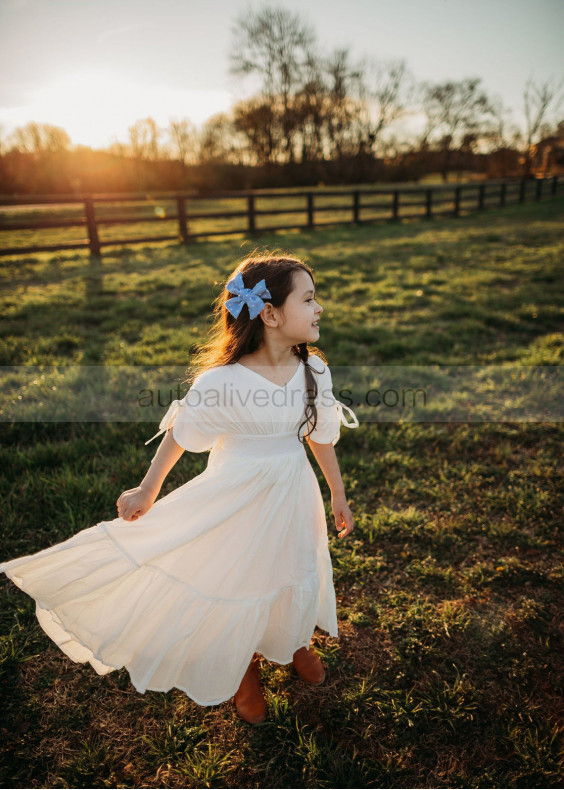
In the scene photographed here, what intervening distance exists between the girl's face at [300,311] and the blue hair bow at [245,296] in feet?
0.32

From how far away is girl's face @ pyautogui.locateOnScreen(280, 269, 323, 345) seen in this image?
1.70 m

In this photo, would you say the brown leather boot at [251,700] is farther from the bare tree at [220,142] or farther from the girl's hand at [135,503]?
the bare tree at [220,142]

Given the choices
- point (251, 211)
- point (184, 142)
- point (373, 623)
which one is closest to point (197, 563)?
point (373, 623)

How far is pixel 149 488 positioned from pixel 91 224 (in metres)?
9.79

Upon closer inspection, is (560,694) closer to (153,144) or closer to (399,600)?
(399,600)

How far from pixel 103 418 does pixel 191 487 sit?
2.32 metres

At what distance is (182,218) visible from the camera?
36.6 feet

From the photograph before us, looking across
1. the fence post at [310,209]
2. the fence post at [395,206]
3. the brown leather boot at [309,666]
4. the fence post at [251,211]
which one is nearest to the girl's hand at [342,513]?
the brown leather boot at [309,666]

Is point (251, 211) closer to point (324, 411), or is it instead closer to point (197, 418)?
point (324, 411)

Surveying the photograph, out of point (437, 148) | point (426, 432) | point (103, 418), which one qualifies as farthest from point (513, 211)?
point (437, 148)

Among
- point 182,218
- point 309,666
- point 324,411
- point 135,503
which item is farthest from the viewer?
point 182,218

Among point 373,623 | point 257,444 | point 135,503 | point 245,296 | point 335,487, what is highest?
point 245,296

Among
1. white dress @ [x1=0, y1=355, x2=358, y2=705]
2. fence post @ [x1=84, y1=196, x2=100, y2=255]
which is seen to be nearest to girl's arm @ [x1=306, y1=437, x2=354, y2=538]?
white dress @ [x1=0, y1=355, x2=358, y2=705]

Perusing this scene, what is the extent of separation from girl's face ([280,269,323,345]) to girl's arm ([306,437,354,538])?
1.56 feet
